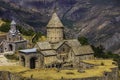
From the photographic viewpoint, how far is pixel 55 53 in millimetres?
97562

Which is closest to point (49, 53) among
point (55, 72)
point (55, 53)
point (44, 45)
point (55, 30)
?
point (55, 53)

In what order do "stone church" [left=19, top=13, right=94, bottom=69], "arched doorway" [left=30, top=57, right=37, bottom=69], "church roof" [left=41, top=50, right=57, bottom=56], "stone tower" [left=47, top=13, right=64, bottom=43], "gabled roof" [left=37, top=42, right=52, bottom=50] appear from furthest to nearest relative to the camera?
"stone tower" [left=47, top=13, right=64, bottom=43]
"gabled roof" [left=37, top=42, right=52, bottom=50]
"church roof" [left=41, top=50, right=57, bottom=56]
"arched doorway" [left=30, top=57, right=37, bottom=69]
"stone church" [left=19, top=13, right=94, bottom=69]

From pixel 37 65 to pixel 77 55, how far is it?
10.2 meters

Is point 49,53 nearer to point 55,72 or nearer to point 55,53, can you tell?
point 55,53

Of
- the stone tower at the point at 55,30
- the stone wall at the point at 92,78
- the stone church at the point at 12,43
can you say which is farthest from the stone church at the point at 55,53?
the stone church at the point at 12,43

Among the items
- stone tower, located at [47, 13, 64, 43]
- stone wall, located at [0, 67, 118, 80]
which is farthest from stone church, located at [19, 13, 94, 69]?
stone wall, located at [0, 67, 118, 80]

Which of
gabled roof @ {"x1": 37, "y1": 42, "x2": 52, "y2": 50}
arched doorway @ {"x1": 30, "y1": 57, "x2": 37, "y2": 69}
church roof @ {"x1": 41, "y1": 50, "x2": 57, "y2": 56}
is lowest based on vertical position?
arched doorway @ {"x1": 30, "y1": 57, "x2": 37, "y2": 69}

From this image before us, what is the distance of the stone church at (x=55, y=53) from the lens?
9500cm

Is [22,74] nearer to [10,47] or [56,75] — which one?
[56,75]

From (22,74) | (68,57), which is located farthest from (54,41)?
(22,74)

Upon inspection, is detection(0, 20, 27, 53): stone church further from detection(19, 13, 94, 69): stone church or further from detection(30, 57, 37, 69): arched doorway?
detection(30, 57, 37, 69): arched doorway

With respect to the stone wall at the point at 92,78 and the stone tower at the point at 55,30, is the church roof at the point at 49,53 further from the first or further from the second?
the stone wall at the point at 92,78

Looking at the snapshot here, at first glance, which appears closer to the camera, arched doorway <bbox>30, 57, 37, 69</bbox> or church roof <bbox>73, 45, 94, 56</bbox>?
arched doorway <bbox>30, 57, 37, 69</bbox>

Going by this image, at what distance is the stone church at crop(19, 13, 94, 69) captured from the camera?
95.0m
